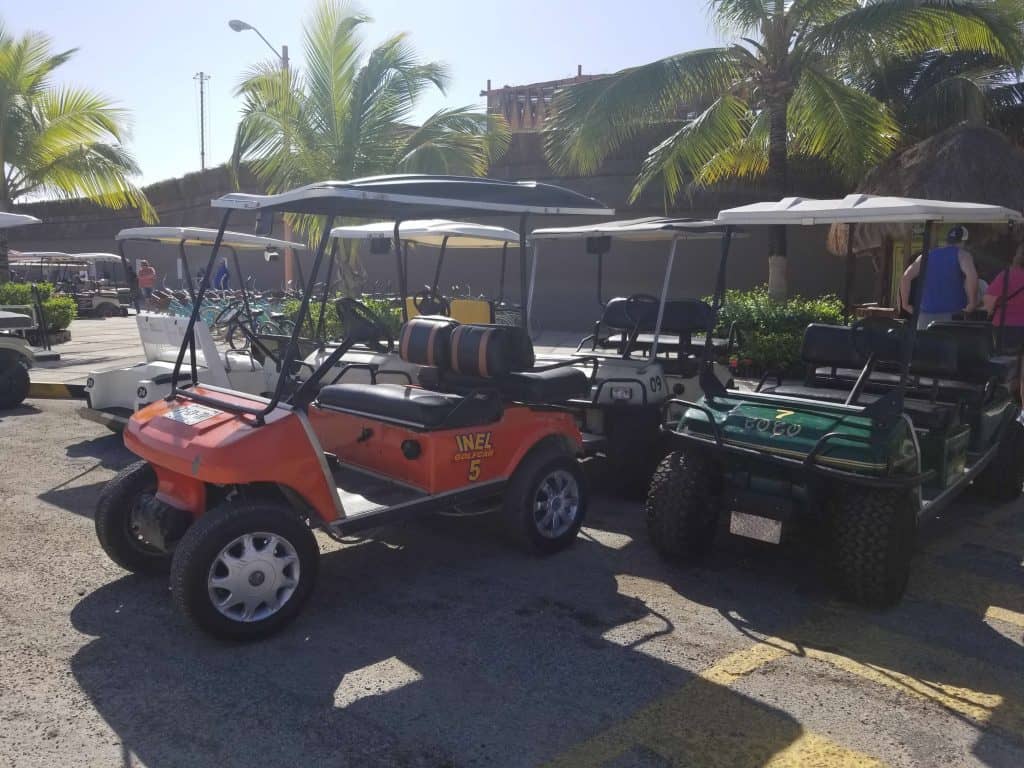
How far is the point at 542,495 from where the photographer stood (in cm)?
497

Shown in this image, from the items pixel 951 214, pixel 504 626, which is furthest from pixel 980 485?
pixel 504 626

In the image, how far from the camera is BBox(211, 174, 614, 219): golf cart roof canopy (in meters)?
4.29

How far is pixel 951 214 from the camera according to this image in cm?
463

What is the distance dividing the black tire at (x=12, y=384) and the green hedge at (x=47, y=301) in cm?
602

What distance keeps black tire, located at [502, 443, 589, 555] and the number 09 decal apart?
25 centimetres

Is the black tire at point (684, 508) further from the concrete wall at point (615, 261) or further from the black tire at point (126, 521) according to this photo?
the concrete wall at point (615, 261)

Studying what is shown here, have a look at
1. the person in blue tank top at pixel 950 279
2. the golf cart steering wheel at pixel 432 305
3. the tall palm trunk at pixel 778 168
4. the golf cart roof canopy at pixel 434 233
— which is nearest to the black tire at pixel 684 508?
the person in blue tank top at pixel 950 279

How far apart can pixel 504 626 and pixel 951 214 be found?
3.16 meters

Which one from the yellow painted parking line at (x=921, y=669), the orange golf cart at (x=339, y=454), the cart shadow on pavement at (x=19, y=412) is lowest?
the cart shadow on pavement at (x=19, y=412)

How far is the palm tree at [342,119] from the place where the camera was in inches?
554

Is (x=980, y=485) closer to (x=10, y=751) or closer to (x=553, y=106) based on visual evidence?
(x=10, y=751)

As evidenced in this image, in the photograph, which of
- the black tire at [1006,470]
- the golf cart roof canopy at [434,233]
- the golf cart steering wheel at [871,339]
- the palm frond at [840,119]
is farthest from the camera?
the palm frond at [840,119]

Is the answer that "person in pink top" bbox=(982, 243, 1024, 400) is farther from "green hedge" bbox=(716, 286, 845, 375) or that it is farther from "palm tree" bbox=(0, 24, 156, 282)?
"palm tree" bbox=(0, 24, 156, 282)

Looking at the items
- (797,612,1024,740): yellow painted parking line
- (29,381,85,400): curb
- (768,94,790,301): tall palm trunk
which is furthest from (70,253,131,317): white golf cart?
(797,612,1024,740): yellow painted parking line
